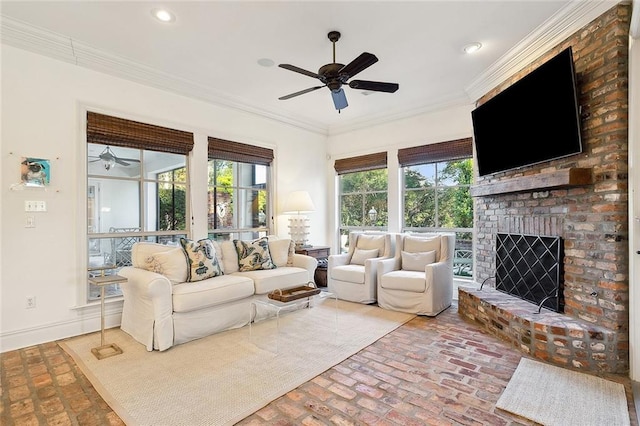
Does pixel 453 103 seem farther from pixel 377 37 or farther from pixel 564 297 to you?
pixel 564 297

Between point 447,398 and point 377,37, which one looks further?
point 377,37

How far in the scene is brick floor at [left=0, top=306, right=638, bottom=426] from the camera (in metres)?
1.90

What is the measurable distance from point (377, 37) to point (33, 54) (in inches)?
128

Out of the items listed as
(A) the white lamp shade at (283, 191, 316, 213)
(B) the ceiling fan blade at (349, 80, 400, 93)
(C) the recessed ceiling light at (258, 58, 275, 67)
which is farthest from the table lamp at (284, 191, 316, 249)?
(B) the ceiling fan blade at (349, 80, 400, 93)

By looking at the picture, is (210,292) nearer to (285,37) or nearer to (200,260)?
(200,260)

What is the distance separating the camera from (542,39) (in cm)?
308

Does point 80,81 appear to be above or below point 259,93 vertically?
below

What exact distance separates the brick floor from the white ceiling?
2.85 m

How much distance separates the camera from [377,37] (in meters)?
3.13

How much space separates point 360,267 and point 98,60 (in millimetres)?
3855

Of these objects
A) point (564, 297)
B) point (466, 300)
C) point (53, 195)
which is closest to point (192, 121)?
point (53, 195)

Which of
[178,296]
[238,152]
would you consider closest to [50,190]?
[178,296]

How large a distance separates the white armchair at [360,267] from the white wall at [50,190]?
8.70ft

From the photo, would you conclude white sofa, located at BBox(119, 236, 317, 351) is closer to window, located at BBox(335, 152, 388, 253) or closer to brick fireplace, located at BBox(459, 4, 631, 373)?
window, located at BBox(335, 152, 388, 253)
